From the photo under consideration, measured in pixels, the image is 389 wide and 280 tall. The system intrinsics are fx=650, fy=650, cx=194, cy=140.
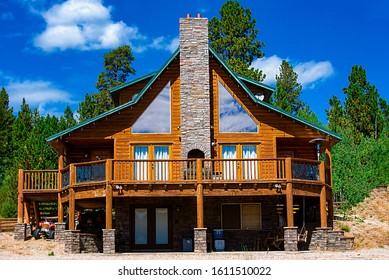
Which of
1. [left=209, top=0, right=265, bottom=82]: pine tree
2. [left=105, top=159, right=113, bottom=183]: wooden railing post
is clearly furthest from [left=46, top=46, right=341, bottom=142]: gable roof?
[left=209, top=0, right=265, bottom=82]: pine tree

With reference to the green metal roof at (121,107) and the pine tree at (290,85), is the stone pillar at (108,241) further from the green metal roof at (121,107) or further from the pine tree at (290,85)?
the pine tree at (290,85)

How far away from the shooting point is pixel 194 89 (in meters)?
30.3

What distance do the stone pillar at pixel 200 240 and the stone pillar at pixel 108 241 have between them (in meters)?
3.41

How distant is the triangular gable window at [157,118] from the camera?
101ft

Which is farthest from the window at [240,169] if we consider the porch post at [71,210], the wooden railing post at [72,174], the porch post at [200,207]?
the porch post at [71,210]

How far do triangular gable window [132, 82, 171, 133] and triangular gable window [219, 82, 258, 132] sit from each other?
8.22 feet

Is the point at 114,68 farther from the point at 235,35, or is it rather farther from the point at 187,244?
the point at 187,244

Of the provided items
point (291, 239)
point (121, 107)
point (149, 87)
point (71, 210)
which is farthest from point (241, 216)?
point (71, 210)

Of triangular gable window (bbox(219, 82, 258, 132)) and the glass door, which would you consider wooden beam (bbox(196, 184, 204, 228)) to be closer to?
the glass door

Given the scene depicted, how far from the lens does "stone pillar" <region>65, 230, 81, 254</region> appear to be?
89.4ft

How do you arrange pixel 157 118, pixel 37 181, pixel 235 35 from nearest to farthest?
pixel 157 118
pixel 37 181
pixel 235 35

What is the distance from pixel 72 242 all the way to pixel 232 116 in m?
9.46
